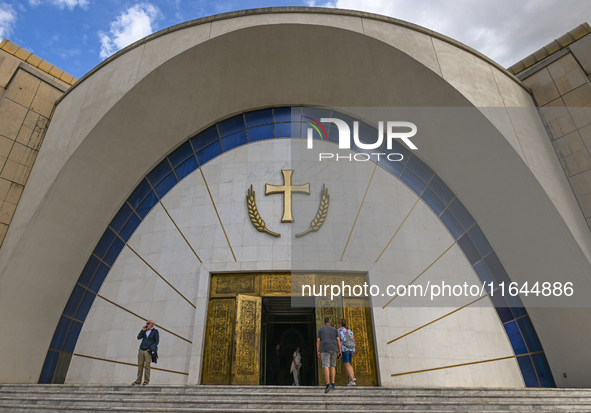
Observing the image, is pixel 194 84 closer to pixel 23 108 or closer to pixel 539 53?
pixel 23 108

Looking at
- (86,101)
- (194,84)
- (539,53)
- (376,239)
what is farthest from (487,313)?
(86,101)

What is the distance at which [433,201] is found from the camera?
34.1 ft

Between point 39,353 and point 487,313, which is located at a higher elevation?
point 487,313

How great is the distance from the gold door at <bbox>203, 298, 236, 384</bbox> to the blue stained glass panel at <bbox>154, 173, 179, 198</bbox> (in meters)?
3.79

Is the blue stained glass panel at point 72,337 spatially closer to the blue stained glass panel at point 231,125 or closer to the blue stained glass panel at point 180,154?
the blue stained glass panel at point 180,154

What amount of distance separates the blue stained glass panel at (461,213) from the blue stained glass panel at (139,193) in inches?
359

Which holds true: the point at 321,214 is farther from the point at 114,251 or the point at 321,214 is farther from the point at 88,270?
the point at 88,270

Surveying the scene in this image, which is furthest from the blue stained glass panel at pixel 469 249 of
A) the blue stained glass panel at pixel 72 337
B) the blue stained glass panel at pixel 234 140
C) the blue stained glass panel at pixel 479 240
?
the blue stained glass panel at pixel 72 337

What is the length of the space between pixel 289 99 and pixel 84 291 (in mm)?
8348

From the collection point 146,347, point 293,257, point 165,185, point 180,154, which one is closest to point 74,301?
point 165,185

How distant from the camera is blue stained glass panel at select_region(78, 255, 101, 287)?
32.8ft

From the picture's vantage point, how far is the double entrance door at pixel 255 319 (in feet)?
26.8

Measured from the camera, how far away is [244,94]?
1139 cm

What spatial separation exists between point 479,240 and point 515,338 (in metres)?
2.61
